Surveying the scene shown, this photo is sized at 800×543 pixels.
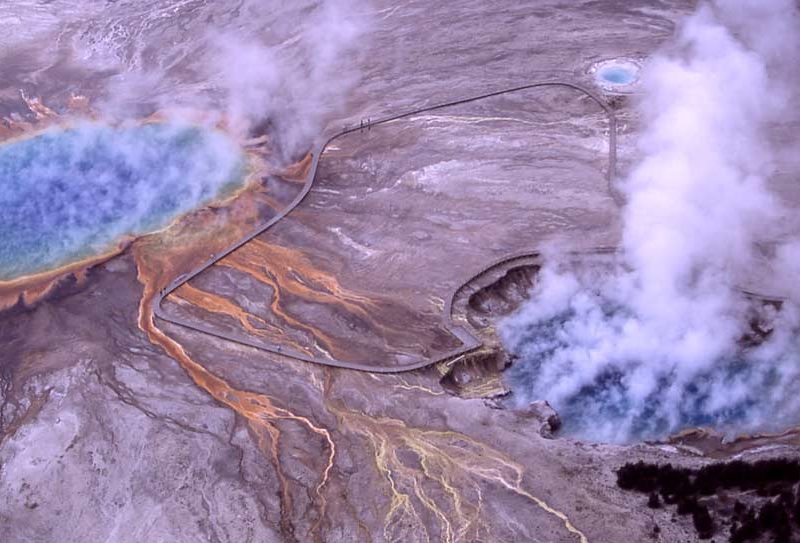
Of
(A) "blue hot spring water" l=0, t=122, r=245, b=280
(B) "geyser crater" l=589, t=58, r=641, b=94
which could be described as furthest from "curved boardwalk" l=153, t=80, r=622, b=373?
(A) "blue hot spring water" l=0, t=122, r=245, b=280

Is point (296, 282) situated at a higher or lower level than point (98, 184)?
higher

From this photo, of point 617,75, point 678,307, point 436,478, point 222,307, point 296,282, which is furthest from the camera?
point 617,75

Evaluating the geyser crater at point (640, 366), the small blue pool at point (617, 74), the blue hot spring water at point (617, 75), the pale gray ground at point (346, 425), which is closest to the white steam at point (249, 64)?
the pale gray ground at point (346, 425)

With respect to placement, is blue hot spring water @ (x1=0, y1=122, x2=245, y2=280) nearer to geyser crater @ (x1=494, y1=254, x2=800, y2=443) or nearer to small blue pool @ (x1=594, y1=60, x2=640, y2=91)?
geyser crater @ (x1=494, y1=254, x2=800, y2=443)

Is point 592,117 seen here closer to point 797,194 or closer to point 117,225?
point 797,194

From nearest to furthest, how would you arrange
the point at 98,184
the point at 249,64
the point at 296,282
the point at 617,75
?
the point at 296,282 < the point at 98,184 < the point at 617,75 < the point at 249,64

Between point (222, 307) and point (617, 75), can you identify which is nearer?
point (222, 307)

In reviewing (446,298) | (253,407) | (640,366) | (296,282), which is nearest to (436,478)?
(253,407)

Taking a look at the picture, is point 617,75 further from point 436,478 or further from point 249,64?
point 436,478

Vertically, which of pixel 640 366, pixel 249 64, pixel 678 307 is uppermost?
pixel 678 307
